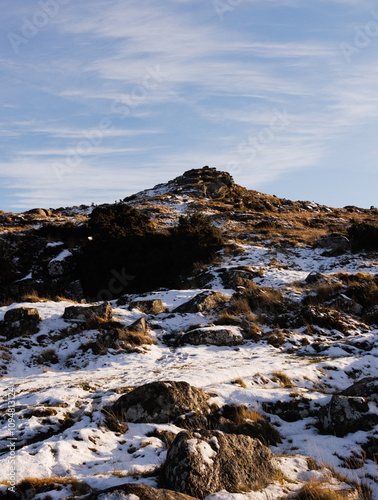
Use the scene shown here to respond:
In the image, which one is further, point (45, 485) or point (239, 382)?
point (239, 382)

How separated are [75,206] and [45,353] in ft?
129

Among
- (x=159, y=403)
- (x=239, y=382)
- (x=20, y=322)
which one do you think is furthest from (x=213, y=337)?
(x=20, y=322)

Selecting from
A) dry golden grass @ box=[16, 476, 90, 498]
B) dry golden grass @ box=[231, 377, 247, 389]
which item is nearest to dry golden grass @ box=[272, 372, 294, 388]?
dry golden grass @ box=[231, 377, 247, 389]

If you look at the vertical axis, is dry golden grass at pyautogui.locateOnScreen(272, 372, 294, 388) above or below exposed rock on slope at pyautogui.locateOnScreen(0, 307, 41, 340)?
below

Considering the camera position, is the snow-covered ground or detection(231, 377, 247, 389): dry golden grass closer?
the snow-covered ground

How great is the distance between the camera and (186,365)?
1002cm

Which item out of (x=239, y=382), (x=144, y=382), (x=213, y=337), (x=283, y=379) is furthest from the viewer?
(x=213, y=337)

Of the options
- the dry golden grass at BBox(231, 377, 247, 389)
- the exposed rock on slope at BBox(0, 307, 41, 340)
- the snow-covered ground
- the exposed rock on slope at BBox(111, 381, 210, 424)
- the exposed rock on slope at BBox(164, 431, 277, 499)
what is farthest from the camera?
the exposed rock on slope at BBox(0, 307, 41, 340)

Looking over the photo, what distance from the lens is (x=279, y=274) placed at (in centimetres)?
1855

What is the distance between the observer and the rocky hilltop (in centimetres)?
458

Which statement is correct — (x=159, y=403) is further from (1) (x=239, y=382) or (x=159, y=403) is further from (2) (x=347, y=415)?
(2) (x=347, y=415)

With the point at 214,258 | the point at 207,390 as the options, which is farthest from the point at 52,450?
the point at 214,258

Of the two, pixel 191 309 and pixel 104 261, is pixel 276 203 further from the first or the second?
pixel 191 309

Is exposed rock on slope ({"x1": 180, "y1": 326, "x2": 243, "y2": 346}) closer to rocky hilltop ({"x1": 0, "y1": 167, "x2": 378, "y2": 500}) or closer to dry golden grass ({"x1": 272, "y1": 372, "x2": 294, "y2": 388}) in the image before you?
rocky hilltop ({"x1": 0, "y1": 167, "x2": 378, "y2": 500})
